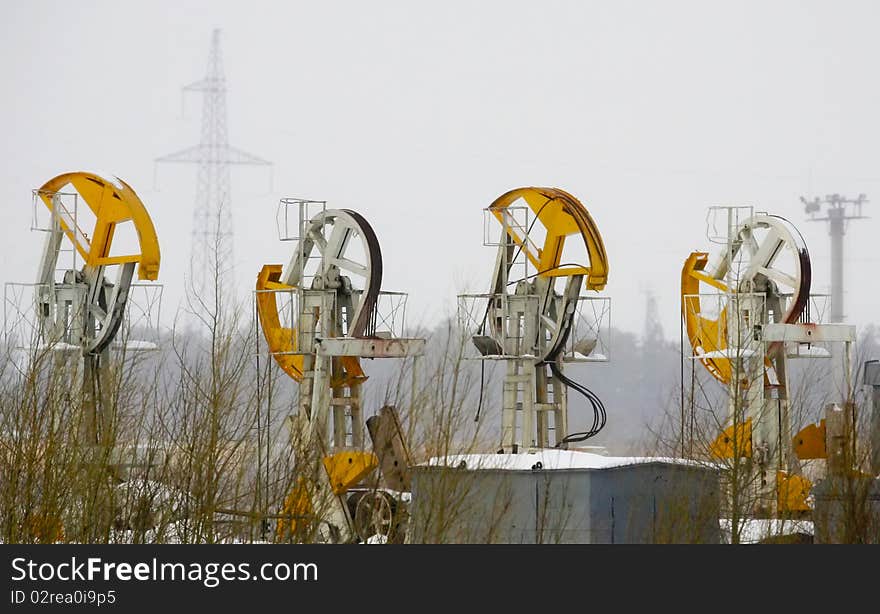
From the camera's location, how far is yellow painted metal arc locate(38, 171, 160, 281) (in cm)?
2702

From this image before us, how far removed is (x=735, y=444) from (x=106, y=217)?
11.5 m

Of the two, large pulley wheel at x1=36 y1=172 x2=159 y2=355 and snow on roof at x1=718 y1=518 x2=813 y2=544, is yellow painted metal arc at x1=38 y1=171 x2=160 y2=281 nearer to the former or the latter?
large pulley wheel at x1=36 y1=172 x2=159 y2=355

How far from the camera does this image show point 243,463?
754 inches

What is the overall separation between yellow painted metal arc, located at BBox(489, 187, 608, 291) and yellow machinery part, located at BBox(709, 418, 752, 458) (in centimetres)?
413

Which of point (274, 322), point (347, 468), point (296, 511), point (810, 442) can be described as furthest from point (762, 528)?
point (274, 322)

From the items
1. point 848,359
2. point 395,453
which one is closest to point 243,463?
point 395,453

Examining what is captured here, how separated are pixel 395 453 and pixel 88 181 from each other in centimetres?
794

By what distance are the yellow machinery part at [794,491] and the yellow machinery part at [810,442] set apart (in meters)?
1.83

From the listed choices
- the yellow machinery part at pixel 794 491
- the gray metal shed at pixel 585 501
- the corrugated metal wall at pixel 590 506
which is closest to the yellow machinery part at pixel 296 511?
the gray metal shed at pixel 585 501

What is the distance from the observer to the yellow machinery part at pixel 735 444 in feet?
77.0

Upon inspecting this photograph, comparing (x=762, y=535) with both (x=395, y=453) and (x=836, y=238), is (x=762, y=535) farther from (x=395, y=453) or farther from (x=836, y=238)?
(x=836, y=238)

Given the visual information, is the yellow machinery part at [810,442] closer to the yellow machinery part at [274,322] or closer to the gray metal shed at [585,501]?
the yellow machinery part at [274,322]

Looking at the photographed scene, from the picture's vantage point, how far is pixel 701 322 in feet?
107

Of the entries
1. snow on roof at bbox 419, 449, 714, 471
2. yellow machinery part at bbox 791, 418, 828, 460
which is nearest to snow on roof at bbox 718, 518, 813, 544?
snow on roof at bbox 419, 449, 714, 471
